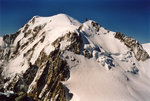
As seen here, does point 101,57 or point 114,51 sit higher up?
point 114,51

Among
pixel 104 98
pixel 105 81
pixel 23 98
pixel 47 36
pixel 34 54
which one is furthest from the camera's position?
pixel 47 36

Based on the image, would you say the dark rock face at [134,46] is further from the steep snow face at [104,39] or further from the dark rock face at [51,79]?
the dark rock face at [51,79]

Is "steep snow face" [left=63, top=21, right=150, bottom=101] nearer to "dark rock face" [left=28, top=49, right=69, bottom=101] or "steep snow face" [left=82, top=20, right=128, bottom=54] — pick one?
"steep snow face" [left=82, top=20, right=128, bottom=54]

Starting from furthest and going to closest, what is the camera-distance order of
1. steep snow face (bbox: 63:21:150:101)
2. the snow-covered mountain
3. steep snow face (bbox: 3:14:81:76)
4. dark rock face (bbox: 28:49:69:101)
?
1. steep snow face (bbox: 3:14:81:76)
2. dark rock face (bbox: 28:49:69:101)
3. the snow-covered mountain
4. steep snow face (bbox: 63:21:150:101)

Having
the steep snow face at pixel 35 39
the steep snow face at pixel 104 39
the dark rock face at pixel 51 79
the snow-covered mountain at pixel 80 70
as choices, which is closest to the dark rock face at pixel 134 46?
the snow-covered mountain at pixel 80 70

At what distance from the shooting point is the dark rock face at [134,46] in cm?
4103

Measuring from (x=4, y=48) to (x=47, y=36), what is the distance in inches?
919

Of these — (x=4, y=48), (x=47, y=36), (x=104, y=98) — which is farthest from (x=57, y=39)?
(x=4, y=48)

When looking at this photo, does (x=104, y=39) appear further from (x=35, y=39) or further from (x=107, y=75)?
(x=35, y=39)

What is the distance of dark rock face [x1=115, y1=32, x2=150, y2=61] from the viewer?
41031 millimetres

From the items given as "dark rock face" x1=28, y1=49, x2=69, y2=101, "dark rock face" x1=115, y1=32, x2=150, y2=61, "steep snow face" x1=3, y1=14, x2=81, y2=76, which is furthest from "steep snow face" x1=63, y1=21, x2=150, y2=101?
"steep snow face" x1=3, y1=14, x2=81, y2=76

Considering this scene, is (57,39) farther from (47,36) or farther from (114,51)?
(114,51)

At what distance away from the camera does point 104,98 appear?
22.8 meters

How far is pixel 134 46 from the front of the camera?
42.8 m
